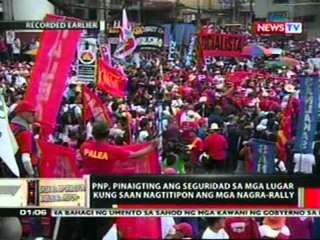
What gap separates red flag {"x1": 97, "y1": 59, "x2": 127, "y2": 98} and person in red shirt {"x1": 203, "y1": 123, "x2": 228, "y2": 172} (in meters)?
4.03

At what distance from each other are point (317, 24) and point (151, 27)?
207 ft

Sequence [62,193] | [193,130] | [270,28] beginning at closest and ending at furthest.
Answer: [62,193] → [193,130] → [270,28]

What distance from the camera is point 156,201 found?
5.42 meters

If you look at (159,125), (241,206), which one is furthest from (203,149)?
(241,206)

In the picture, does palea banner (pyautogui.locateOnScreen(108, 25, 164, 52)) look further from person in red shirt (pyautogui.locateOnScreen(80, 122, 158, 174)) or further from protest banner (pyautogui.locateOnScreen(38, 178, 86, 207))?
protest banner (pyautogui.locateOnScreen(38, 178, 86, 207))

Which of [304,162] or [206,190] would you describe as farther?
[304,162]

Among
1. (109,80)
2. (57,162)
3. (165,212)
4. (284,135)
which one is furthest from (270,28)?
(165,212)

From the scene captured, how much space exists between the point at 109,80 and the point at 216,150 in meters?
4.77

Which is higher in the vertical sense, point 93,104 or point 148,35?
point 93,104

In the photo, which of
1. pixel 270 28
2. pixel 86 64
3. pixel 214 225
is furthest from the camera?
pixel 270 28

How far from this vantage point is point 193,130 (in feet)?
52.5

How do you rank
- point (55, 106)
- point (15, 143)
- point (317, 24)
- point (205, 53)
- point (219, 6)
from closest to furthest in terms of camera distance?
1. point (15, 143)
2. point (55, 106)
3. point (205, 53)
4. point (317, 24)
5. point (219, 6)

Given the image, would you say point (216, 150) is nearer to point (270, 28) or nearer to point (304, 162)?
point (304, 162)

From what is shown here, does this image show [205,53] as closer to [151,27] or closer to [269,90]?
[151,27]
